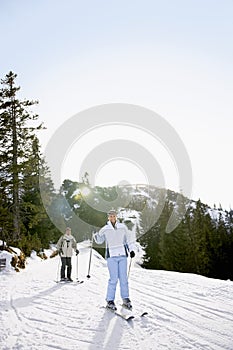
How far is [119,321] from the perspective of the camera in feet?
19.0

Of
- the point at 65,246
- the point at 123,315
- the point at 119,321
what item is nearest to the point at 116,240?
the point at 123,315

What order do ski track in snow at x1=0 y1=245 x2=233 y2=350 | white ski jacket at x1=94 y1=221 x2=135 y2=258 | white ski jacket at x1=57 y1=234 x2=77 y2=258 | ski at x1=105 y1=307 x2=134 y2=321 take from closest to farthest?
ski track in snow at x1=0 y1=245 x2=233 y2=350
ski at x1=105 y1=307 x2=134 y2=321
white ski jacket at x1=94 y1=221 x2=135 y2=258
white ski jacket at x1=57 y1=234 x2=77 y2=258

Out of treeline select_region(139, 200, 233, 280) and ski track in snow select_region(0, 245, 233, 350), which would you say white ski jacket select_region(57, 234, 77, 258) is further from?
treeline select_region(139, 200, 233, 280)

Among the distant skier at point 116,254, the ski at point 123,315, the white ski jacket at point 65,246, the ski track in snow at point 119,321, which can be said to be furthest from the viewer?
the white ski jacket at point 65,246

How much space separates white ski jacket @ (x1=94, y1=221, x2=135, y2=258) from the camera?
7.07 metres

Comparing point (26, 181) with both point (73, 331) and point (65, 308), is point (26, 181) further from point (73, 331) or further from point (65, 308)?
point (73, 331)

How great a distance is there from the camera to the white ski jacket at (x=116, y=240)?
7.07 m

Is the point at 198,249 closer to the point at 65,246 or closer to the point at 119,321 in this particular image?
the point at 65,246

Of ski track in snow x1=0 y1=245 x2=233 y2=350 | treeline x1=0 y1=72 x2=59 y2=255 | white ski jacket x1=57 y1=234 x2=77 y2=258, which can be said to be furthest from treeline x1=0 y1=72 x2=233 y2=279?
ski track in snow x1=0 y1=245 x2=233 y2=350

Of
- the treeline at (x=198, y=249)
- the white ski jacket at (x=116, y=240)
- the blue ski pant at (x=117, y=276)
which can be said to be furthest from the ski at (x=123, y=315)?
the treeline at (x=198, y=249)

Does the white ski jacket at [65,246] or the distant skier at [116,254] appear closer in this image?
the distant skier at [116,254]

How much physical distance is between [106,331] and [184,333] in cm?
128

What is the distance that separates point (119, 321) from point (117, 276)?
4.07 feet

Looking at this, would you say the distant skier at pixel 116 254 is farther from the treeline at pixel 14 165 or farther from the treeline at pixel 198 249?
the treeline at pixel 198 249
